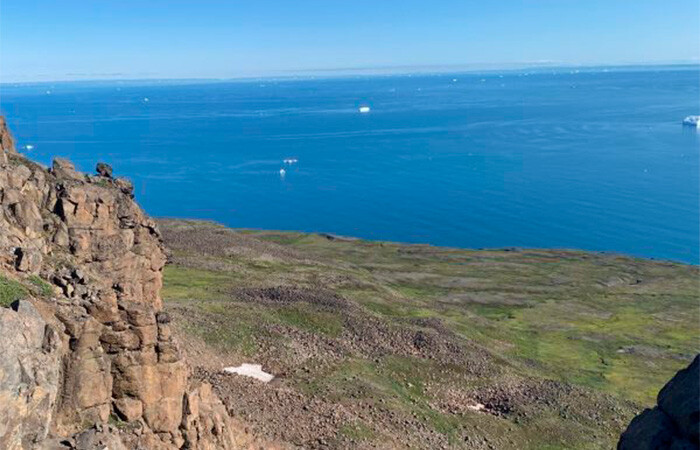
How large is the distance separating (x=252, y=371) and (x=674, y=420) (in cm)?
3383

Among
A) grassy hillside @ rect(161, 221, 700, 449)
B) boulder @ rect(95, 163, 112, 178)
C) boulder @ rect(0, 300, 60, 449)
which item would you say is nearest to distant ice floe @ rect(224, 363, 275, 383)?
grassy hillside @ rect(161, 221, 700, 449)

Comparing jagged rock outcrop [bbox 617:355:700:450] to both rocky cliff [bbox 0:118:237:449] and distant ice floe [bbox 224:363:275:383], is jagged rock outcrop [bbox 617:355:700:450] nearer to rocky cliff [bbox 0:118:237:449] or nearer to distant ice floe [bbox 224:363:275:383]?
rocky cliff [bbox 0:118:237:449]

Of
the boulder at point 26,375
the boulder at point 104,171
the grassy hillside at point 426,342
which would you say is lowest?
the grassy hillside at point 426,342

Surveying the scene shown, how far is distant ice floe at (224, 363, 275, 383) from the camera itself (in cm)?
4717

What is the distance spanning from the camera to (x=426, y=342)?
60500 mm

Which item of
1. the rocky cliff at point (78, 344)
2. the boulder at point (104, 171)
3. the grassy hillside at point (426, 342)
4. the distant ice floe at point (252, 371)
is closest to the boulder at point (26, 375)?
the rocky cliff at point (78, 344)

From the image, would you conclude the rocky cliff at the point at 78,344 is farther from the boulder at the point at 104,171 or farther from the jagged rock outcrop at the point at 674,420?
the jagged rock outcrop at the point at 674,420

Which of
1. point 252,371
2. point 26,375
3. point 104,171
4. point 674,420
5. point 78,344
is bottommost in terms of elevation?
point 252,371

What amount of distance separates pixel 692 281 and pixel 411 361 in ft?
254

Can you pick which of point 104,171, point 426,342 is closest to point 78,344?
point 104,171

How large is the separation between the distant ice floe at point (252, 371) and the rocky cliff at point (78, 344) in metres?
11.1

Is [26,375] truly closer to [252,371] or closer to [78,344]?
[78,344]

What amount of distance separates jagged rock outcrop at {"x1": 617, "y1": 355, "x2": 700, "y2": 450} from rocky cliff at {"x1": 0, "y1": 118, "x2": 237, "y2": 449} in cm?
1823

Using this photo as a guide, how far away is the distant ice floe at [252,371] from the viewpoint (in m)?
47.2
